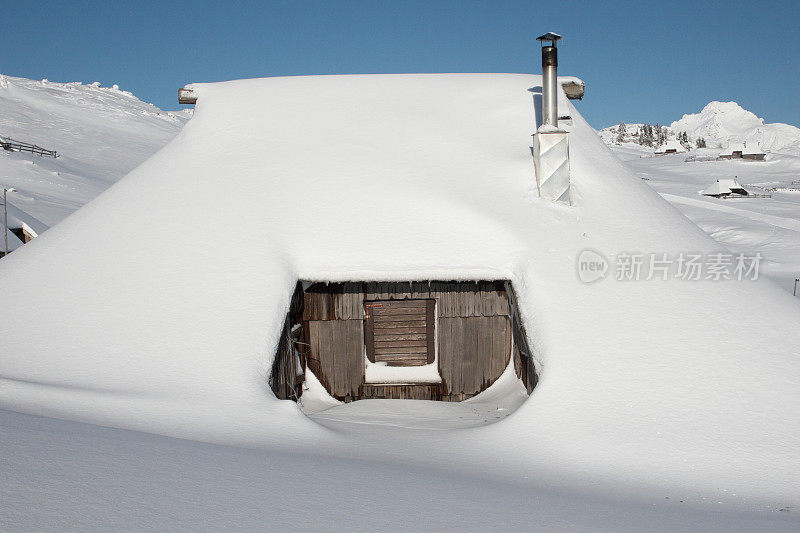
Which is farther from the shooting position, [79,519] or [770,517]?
[770,517]

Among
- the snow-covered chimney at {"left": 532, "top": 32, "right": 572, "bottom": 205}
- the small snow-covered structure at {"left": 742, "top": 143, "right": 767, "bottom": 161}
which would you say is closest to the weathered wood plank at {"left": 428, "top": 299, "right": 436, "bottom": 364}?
the snow-covered chimney at {"left": 532, "top": 32, "right": 572, "bottom": 205}

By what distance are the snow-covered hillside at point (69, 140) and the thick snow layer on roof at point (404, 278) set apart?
29814 millimetres

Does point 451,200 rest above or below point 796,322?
above

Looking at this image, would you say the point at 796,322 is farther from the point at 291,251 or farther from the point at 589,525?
the point at 291,251

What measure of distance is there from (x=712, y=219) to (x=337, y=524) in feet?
145

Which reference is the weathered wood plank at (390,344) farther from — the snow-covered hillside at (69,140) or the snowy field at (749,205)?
the snow-covered hillside at (69,140)

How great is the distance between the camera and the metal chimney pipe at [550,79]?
9.01 metres

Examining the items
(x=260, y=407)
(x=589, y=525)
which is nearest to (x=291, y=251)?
(x=260, y=407)

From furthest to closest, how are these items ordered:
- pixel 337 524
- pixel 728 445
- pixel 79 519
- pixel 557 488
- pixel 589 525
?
pixel 728 445 → pixel 557 488 → pixel 589 525 → pixel 337 524 → pixel 79 519

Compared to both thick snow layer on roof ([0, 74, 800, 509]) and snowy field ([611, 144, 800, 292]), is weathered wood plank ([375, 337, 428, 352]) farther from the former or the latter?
snowy field ([611, 144, 800, 292])

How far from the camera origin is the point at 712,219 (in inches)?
1519

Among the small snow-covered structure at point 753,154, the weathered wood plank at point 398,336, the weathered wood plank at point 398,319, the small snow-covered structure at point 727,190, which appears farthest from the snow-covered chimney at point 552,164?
the small snow-covered structure at point 753,154

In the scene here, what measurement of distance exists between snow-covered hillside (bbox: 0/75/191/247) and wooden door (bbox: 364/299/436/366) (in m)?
31.9

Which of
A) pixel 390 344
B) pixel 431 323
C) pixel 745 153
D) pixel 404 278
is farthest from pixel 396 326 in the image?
pixel 745 153
